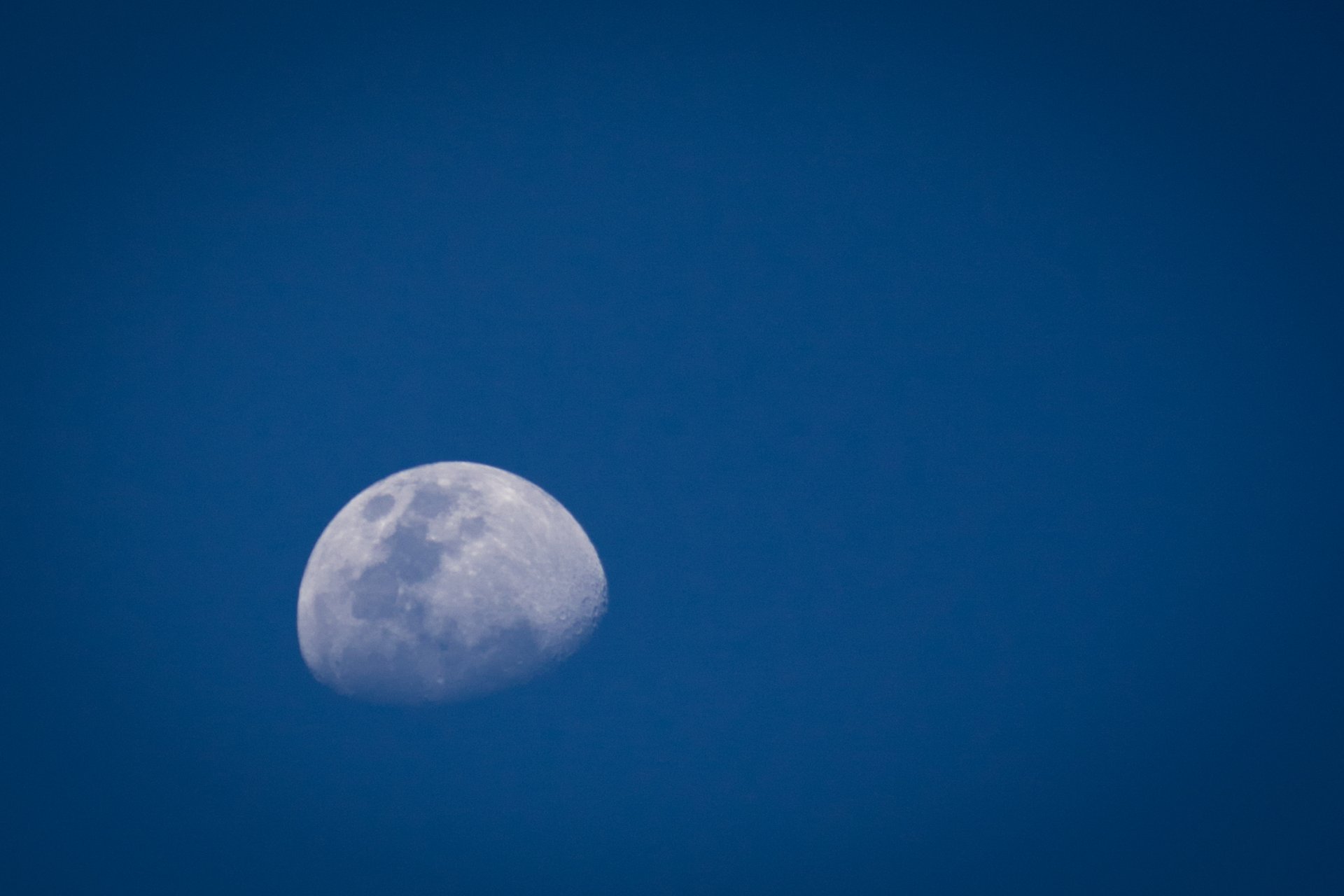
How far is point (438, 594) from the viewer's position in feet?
52.2

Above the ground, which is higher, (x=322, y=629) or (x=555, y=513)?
(x=555, y=513)

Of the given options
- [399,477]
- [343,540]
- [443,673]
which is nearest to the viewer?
[443,673]

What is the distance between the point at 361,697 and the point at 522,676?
2901 millimetres

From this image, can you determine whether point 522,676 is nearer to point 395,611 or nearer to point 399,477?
point 395,611

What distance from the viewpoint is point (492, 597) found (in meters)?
16.2

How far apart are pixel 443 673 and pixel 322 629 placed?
275 centimetres

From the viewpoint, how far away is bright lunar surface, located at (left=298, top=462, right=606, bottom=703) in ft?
51.8

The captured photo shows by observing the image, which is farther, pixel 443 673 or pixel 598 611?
pixel 598 611

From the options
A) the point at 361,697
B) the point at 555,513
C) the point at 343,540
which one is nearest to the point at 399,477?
the point at 343,540

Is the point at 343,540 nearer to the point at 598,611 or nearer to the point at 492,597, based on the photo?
the point at 492,597

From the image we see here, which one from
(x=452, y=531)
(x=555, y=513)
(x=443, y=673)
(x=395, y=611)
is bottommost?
(x=443, y=673)

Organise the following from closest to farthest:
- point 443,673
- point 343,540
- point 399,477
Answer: point 443,673 < point 343,540 < point 399,477

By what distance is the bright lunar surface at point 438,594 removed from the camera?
15797 millimetres

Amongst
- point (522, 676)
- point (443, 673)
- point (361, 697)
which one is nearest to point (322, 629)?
point (361, 697)
